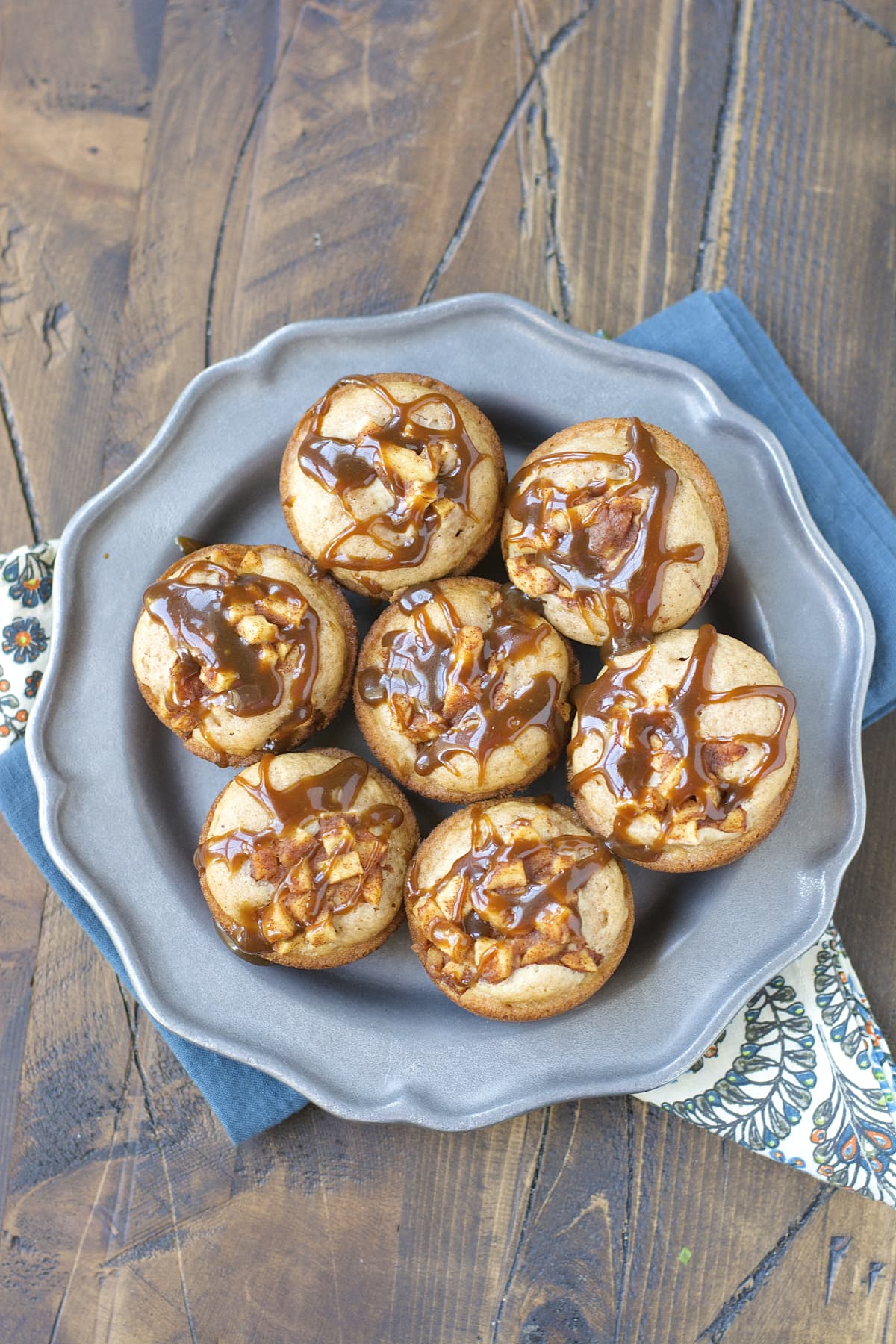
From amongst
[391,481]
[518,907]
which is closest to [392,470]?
[391,481]

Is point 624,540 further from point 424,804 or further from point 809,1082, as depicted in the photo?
point 809,1082

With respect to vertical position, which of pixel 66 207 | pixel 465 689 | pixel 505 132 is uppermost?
pixel 505 132

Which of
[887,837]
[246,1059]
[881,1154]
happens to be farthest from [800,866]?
[246,1059]

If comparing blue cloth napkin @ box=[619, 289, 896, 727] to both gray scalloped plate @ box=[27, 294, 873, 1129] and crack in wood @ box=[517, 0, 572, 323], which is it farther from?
crack in wood @ box=[517, 0, 572, 323]

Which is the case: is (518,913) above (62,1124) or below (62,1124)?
above

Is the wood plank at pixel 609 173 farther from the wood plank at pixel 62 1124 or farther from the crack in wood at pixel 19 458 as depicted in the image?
the wood plank at pixel 62 1124

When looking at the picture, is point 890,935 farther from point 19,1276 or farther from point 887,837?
point 19,1276
